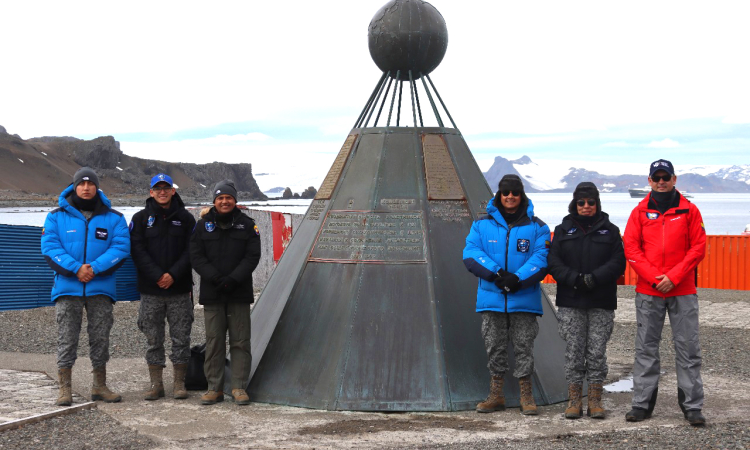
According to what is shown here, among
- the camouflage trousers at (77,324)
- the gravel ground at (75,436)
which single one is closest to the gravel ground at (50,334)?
the camouflage trousers at (77,324)

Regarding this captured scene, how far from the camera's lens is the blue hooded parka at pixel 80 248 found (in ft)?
20.4

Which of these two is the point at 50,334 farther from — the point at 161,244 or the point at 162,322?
the point at 161,244

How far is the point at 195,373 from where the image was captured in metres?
6.84

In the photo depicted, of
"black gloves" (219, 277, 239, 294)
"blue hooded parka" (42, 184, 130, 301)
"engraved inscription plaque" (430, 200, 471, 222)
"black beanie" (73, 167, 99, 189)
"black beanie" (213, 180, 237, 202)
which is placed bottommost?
"black gloves" (219, 277, 239, 294)

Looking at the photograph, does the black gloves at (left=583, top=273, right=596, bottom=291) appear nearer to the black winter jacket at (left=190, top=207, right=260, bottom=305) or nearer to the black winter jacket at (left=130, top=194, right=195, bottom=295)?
the black winter jacket at (left=190, top=207, right=260, bottom=305)

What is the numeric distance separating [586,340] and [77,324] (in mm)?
3849

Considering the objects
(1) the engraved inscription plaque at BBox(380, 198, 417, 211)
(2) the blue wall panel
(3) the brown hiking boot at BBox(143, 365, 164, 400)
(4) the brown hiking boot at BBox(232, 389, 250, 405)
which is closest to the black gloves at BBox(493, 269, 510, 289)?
(1) the engraved inscription plaque at BBox(380, 198, 417, 211)

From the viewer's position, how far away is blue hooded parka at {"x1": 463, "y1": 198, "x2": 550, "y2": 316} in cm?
579

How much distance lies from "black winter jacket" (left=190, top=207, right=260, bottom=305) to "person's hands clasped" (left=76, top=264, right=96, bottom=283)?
0.76m

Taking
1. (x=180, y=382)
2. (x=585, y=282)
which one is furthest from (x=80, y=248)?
(x=585, y=282)

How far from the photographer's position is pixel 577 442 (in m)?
5.17

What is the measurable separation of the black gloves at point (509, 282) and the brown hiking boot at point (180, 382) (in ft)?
8.81

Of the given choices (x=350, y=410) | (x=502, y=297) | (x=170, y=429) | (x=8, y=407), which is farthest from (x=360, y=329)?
(x=8, y=407)

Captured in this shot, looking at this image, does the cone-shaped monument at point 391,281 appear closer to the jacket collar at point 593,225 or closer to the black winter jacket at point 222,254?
the black winter jacket at point 222,254
